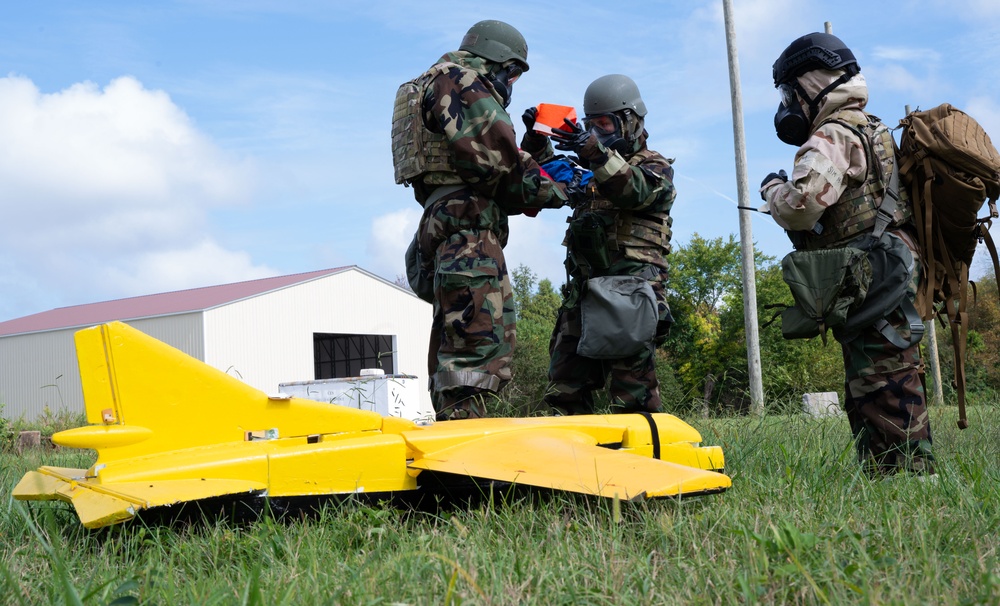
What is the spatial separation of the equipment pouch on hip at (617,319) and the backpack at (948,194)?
4.59ft

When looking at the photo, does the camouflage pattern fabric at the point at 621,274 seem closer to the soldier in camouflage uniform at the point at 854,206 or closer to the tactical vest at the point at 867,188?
the soldier in camouflage uniform at the point at 854,206

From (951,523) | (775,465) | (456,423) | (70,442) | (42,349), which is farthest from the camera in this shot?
(42,349)

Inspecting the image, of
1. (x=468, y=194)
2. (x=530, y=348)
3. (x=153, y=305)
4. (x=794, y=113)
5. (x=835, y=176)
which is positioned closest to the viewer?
(x=835, y=176)

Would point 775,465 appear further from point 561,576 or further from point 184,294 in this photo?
point 184,294

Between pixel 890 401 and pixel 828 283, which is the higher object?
pixel 828 283

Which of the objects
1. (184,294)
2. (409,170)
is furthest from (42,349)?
(409,170)

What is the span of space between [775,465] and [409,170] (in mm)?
2483

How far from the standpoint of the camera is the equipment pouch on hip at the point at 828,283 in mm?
3900

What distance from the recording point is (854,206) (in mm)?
4020

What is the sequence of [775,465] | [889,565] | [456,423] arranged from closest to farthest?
[889,565] → [456,423] → [775,465]

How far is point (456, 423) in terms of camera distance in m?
3.44

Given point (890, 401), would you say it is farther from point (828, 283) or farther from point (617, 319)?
point (617, 319)

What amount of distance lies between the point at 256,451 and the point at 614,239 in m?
2.79

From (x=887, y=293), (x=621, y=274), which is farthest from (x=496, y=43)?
(x=887, y=293)
